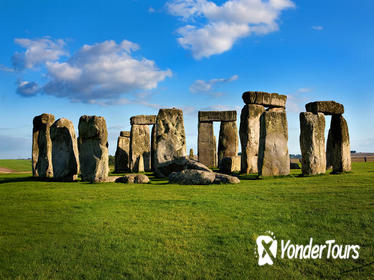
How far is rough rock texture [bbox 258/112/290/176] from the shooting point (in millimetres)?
11352

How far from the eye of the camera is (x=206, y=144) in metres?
19.6

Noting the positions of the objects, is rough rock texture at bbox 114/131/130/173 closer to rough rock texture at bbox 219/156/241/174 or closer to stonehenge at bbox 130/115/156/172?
stonehenge at bbox 130/115/156/172

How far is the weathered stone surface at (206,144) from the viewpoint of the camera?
19.6 m

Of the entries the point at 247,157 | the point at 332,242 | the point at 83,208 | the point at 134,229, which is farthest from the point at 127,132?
the point at 332,242

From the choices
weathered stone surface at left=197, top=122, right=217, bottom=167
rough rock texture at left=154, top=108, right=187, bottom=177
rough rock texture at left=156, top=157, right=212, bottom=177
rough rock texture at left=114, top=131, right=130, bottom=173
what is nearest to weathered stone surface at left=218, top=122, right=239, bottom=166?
weathered stone surface at left=197, top=122, right=217, bottom=167

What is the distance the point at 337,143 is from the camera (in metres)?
12.6

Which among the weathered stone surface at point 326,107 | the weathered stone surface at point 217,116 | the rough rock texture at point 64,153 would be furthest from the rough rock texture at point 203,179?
the weathered stone surface at point 217,116

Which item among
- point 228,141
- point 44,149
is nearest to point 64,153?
point 44,149

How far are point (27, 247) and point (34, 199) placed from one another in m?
3.71

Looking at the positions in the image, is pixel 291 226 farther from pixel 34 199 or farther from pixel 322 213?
pixel 34 199

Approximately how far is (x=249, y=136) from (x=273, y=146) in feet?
10.3

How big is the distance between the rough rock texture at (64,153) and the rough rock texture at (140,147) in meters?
6.85

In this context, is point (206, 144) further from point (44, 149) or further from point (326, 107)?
point (44, 149)

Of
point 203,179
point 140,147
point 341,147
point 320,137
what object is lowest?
point 203,179
